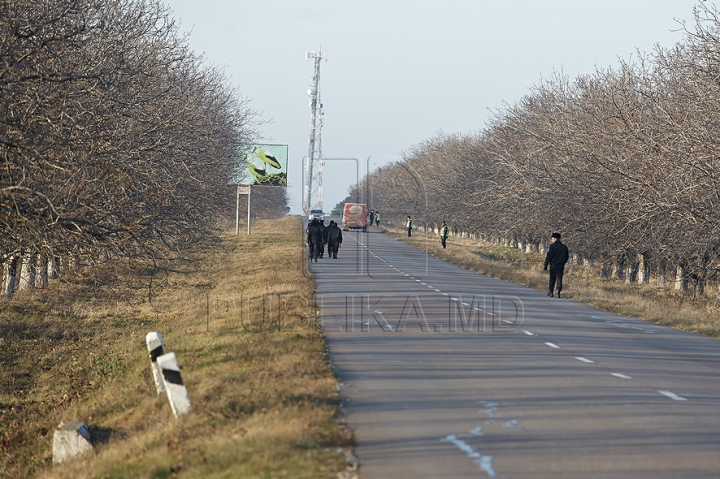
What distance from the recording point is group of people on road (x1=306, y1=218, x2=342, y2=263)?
37.5 meters

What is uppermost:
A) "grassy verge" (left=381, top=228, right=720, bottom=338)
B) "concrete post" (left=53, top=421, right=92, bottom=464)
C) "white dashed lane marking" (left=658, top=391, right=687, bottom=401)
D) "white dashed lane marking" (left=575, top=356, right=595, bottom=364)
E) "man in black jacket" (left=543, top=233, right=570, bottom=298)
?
"man in black jacket" (left=543, top=233, right=570, bottom=298)

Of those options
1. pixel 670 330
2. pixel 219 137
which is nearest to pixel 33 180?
pixel 670 330

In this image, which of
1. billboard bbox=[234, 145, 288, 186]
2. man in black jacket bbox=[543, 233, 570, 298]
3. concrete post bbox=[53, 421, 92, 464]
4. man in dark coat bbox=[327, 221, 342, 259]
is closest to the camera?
concrete post bbox=[53, 421, 92, 464]

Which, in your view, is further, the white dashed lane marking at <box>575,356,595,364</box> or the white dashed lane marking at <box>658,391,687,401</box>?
the white dashed lane marking at <box>575,356,595,364</box>

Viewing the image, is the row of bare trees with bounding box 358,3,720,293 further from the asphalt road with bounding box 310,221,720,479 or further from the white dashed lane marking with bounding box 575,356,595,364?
the white dashed lane marking with bounding box 575,356,595,364

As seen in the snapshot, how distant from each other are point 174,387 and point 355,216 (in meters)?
68.4

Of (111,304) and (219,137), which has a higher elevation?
(219,137)

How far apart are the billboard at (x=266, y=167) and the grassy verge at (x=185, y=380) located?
37.5 m

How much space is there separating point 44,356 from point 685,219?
17047mm

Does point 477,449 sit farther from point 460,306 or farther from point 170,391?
point 460,306

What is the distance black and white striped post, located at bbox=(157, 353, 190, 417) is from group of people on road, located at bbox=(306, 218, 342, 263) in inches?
1103

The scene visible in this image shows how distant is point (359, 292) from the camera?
24031mm

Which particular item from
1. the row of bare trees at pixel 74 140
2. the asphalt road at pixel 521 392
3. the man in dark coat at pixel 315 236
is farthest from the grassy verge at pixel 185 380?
the man in dark coat at pixel 315 236

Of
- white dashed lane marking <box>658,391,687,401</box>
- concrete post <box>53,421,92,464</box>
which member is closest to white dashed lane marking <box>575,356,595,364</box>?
white dashed lane marking <box>658,391,687,401</box>
